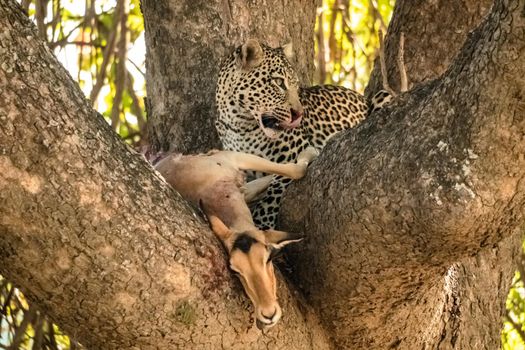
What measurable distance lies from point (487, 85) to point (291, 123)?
7.82 feet

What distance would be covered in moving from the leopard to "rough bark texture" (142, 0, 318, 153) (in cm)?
9

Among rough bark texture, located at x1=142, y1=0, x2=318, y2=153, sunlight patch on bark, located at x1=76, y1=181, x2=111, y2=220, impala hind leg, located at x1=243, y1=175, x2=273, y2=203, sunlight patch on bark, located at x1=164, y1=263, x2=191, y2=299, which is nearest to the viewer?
sunlight patch on bark, located at x1=76, y1=181, x2=111, y2=220

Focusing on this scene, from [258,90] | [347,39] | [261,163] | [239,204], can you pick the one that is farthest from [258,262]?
[347,39]

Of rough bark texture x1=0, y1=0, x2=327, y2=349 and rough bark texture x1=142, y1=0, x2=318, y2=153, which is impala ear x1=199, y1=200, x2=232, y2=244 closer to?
rough bark texture x1=0, y1=0, x2=327, y2=349

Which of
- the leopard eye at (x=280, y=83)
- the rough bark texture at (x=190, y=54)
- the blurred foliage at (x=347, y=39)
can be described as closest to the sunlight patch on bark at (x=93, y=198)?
the rough bark texture at (x=190, y=54)

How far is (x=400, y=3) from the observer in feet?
18.5

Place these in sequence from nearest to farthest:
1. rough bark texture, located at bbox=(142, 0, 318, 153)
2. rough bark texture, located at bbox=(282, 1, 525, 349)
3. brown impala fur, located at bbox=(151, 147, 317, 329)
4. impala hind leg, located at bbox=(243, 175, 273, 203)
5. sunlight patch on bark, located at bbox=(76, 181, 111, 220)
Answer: rough bark texture, located at bbox=(282, 1, 525, 349), sunlight patch on bark, located at bbox=(76, 181, 111, 220), brown impala fur, located at bbox=(151, 147, 317, 329), impala hind leg, located at bbox=(243, 175, 273, 203), rough bark texture, located at bbox=(142, 0, 318, 153)

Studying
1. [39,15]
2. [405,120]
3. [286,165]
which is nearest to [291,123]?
[286,165]

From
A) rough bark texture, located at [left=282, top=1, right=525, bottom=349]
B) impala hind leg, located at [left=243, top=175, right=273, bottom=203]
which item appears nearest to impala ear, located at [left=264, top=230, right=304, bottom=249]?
rough bark texture, located at [left=282, top=1, right=525, bottom=349]

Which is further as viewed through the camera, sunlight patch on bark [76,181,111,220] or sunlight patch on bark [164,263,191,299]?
sunlight patch on bark [164,263,191,299]

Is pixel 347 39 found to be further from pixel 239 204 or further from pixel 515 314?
pixel 239 204

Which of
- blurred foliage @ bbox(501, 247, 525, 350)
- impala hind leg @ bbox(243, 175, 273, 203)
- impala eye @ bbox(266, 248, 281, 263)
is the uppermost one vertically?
impala eye @ bbox(266, 248, 281, 263)

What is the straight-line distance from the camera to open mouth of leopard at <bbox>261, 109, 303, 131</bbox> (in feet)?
17.8

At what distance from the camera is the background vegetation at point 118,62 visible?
573cm
